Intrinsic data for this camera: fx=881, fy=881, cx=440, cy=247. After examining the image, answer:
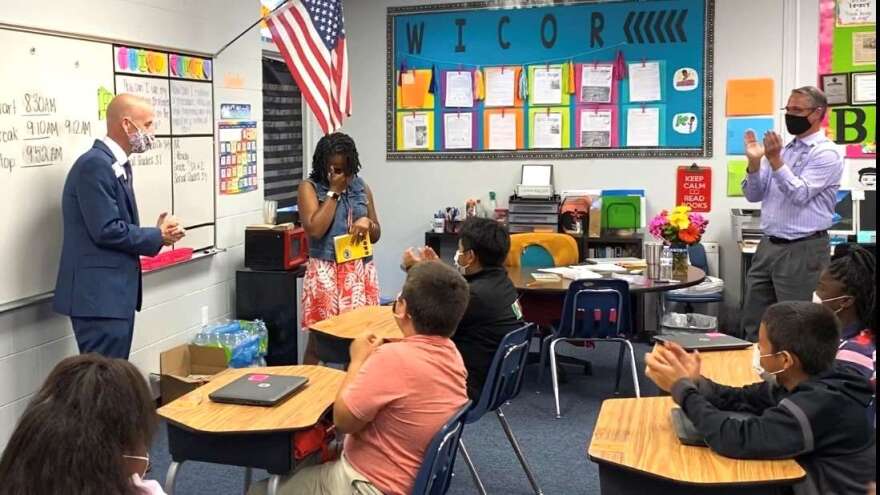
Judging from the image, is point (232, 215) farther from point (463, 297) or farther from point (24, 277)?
point (463, 297)

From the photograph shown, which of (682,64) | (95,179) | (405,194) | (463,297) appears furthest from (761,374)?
(405,194)

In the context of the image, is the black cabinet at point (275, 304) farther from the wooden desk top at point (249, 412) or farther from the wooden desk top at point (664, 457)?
the wooden desk top at point (664, 457)

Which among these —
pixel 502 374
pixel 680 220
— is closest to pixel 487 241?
pixel 502 374

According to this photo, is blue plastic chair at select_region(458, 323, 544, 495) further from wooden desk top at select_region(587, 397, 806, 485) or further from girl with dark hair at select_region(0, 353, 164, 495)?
girl with dark hair at select_region(0, 353, 164, 495)

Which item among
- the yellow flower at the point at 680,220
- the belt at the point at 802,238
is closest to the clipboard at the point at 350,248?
the yellow flower at the point at 680,220

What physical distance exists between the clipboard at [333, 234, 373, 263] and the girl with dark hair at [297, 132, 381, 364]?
0.03m

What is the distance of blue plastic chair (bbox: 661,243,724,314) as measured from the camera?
6.25m

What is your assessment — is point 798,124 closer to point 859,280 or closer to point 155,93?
point 859,280

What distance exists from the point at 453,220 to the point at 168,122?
275cm

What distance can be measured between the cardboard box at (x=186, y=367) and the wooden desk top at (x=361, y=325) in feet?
4.10

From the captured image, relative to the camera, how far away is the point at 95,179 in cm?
356

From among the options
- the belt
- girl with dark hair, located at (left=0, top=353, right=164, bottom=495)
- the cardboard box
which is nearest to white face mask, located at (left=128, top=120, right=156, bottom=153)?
the cardboard box

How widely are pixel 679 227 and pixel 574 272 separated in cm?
67

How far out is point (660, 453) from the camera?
7.37ft
